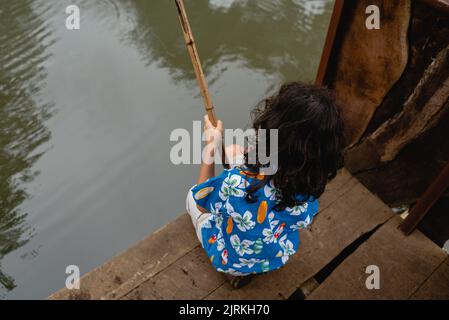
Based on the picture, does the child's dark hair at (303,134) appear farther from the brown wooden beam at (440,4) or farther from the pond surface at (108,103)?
the pond surface at (108,103)

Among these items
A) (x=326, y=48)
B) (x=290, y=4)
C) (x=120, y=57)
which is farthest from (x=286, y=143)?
(x=290, y=4)

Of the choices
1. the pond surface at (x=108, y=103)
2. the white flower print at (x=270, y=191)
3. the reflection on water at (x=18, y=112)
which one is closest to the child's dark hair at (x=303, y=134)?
the white flower print at (x=270, y=191)

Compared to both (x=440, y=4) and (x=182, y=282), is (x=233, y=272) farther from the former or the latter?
(x=440, y=4)

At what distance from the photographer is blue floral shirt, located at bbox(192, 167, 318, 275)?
4.53ft

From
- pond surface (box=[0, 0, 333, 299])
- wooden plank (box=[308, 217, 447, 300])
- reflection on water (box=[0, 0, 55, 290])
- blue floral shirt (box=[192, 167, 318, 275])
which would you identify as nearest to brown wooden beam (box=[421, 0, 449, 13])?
blue floral shirt (box=[192, 167, 318, 275])

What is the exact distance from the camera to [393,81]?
1792mm

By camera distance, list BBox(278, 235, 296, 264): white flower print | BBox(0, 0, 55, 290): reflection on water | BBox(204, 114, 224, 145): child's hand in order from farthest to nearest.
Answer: BBox(0, 0, 55, 290): reflection on water < BBox(204, 114, 224, 145): child's hand < BBox(278, 235, 296, 264): white flower print

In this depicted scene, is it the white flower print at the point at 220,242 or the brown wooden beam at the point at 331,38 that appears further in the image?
the brown wooden beam at the point at 331,38

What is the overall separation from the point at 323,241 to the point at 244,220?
0.77 m

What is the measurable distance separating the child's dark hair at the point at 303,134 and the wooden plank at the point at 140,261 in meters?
0.76

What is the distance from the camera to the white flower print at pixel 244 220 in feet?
4.60

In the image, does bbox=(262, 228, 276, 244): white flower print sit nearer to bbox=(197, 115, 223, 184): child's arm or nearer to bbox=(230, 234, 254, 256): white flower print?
bbox=(230, 234, 254, 256): white flower print

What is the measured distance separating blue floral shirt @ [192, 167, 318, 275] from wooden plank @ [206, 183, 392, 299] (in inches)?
8.0
